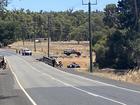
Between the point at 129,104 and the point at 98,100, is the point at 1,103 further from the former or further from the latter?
the point at 129,104

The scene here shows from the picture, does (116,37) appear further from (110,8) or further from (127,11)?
(110,8)

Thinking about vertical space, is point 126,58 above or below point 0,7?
below

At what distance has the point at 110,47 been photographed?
289 ft

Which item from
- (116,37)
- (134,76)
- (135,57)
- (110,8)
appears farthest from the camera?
(110,8)

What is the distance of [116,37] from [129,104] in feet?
213

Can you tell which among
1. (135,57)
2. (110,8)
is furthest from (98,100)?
(110,8)

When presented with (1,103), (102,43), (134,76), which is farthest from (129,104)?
(102,43)

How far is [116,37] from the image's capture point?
8719cm

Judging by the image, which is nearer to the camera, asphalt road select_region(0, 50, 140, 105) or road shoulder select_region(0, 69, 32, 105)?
asphalt road select_region(0, 50, 140, 105)

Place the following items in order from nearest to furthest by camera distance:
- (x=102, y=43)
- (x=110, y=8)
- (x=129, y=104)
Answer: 1. (x=129, y=104)
2. (x=102, y=43)
3. (x=110, y=8)

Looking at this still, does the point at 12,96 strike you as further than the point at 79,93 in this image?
No

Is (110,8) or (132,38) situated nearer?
(132,38)

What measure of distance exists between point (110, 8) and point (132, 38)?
112 meters

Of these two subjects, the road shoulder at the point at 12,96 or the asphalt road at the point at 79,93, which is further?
the road shoulder at the point at 12,96
